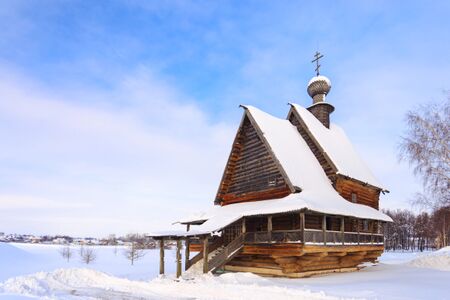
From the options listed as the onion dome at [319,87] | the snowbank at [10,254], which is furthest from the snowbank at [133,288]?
the snowbank at [10,254]

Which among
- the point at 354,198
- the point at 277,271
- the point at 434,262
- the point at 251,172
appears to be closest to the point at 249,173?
the point at 251,172

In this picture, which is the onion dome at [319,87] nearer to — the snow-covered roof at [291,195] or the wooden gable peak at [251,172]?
the snow-covered roof at [291,195]

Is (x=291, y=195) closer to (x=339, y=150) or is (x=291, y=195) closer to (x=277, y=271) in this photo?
(x=277, y=271)

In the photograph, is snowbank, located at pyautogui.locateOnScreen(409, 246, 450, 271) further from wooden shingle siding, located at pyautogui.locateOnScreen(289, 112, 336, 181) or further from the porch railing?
wooden shingle siding, located at pyautogui.locateOnScreen(289, 112, 336, 181)

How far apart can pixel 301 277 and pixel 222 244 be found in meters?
5.99

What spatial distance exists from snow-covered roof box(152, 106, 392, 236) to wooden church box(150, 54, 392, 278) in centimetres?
6

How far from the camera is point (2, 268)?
3506 centimetres

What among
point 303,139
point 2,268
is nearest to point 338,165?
point 303,139

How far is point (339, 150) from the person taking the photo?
24922 millimetres

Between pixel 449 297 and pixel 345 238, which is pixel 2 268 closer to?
pixel 345 238

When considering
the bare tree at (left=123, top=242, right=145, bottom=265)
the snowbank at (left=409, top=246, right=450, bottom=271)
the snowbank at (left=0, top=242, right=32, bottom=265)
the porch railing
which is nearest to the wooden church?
the porch railing

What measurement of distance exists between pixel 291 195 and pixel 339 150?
8.23 meters

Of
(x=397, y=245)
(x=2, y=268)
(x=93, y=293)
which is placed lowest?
(x=397, y=245)

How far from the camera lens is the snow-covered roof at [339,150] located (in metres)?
22.7
